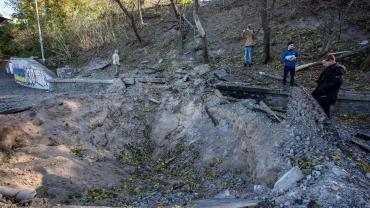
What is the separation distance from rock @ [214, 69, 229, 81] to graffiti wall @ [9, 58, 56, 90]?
13316 millimetres

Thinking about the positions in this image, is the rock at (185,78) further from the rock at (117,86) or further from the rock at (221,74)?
the rock at (117,86)

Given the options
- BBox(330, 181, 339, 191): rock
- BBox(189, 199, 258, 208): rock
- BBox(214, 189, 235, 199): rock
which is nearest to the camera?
BBox(330, 181, 339, 191): rock

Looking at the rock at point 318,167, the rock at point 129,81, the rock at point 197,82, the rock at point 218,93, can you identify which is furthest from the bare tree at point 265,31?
the rock at point 318,167

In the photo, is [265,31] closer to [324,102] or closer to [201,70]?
[201,70]

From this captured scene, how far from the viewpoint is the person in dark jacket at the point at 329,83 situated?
7.89 meters

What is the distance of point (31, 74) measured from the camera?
985 inches

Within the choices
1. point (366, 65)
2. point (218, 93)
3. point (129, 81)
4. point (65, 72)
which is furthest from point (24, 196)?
point (65, 72)

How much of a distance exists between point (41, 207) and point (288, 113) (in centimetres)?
640

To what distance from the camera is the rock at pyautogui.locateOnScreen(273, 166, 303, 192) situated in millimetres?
5843

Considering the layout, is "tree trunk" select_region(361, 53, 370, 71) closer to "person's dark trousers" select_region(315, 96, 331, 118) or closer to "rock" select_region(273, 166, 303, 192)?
"person's dark trousers" select_region(315, 96, 331, 118)

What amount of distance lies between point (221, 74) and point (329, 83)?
6288 millimetres

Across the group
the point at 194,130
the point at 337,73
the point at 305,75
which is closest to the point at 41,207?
the point at 194,130

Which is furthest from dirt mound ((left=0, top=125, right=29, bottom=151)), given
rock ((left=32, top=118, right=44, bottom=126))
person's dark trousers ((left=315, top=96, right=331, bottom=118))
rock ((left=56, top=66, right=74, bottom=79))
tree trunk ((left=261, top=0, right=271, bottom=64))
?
rock ((left=56, top=66, right=74, bottom=79))

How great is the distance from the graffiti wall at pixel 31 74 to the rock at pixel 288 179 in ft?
65.4
